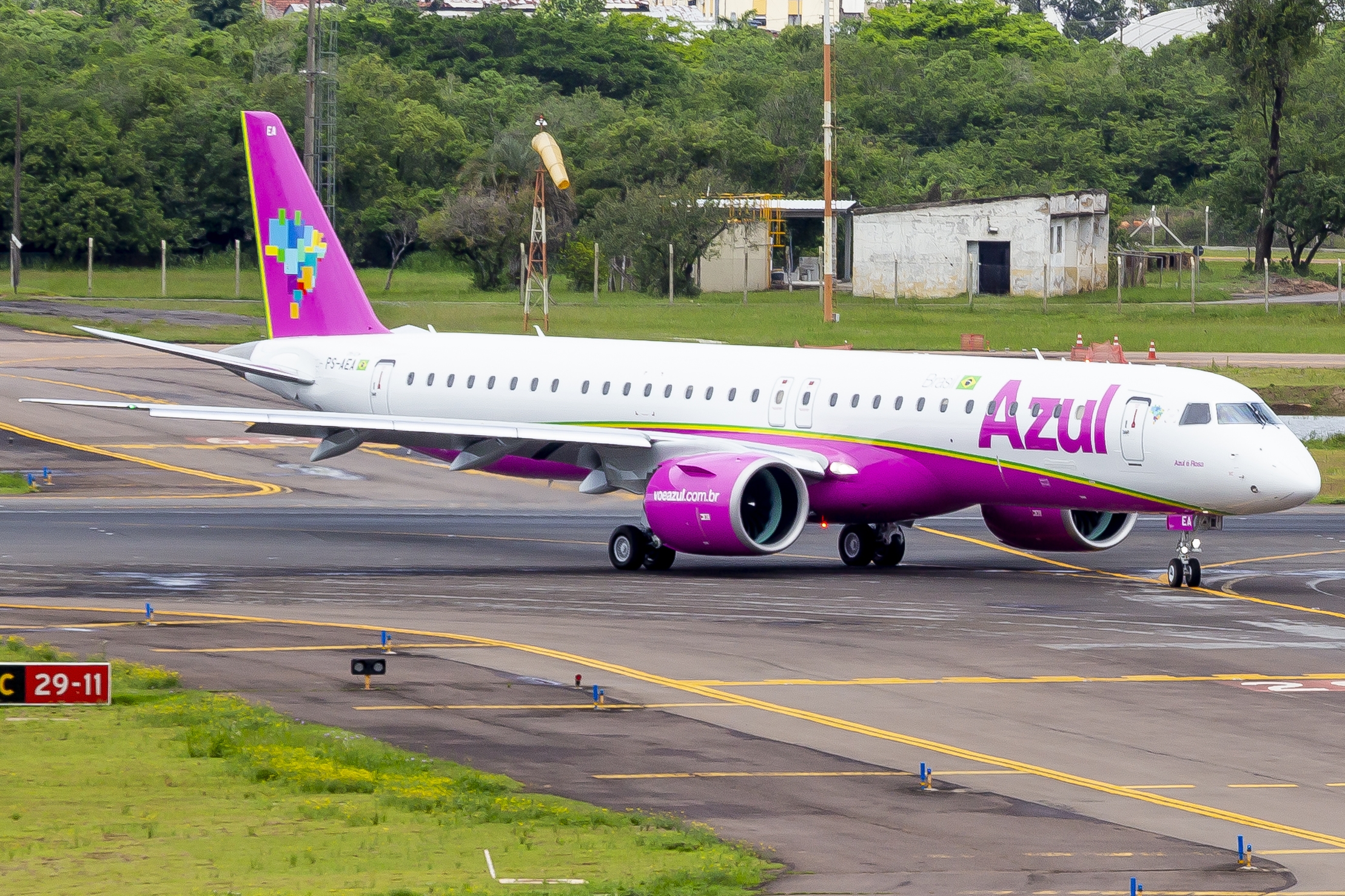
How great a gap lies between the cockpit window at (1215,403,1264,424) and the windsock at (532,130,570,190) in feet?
119

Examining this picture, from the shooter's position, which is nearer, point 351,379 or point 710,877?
point 710,877

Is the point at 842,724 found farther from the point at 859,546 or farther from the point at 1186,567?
the point at 859,546

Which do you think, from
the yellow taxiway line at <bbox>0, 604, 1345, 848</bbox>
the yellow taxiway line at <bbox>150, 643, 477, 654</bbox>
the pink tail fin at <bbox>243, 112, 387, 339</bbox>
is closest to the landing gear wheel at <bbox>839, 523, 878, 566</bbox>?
the yellow taxiway line at <bbox>0, 604, 1345, 848</bbox>

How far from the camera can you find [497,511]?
48.2 metres

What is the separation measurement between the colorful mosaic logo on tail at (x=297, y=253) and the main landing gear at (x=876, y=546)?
607 inches

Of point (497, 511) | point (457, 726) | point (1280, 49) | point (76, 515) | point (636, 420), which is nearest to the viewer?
point (457, 726)

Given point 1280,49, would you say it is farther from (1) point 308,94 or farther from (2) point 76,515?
(2) point 76,515

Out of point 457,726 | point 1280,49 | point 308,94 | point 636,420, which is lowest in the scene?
point 457,726

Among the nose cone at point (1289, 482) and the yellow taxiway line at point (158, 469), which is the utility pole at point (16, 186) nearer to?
the yellow taxiway line at point (158, 469)

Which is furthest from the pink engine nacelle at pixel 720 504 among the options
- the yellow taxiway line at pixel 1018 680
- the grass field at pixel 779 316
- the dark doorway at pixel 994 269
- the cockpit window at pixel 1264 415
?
the dark doorway at pixel 994 269

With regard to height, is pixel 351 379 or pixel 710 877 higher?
pixel 351 379

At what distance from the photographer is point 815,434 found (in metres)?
38.0

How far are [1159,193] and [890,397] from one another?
121839 mm

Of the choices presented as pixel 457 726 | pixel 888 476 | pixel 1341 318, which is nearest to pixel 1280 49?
pixel 1341 318
